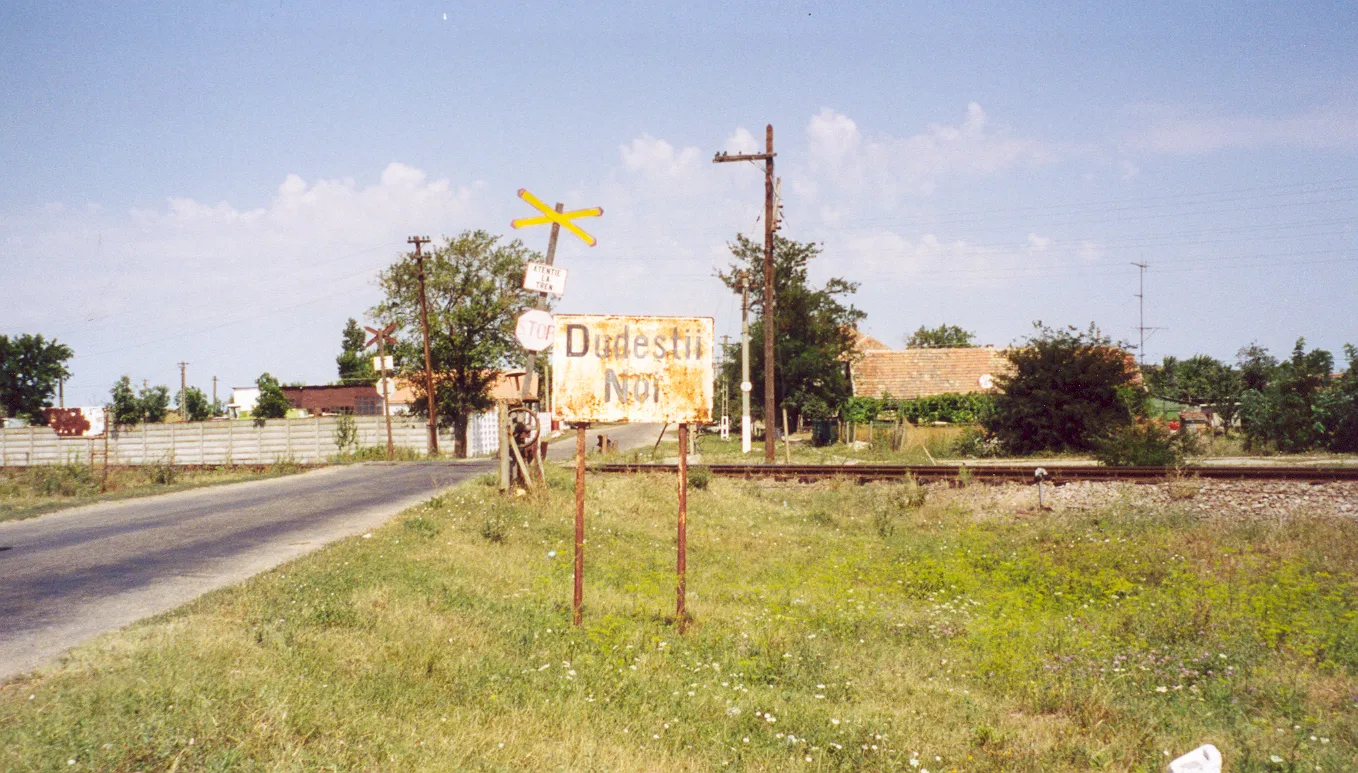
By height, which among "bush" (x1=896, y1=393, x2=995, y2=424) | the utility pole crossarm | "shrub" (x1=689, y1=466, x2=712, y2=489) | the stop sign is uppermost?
the utility pole crossarm

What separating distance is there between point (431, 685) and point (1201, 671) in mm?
5874

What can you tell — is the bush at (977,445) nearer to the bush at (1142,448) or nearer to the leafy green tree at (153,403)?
the bush at (1142,448)

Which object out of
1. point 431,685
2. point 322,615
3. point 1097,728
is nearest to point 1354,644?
point 1097,728

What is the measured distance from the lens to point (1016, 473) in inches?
760

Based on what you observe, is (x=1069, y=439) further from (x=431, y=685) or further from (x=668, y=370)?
(x=431, y=685)

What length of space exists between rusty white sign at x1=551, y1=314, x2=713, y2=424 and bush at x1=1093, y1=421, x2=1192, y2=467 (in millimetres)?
17598

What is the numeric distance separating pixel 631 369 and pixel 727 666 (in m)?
2.73

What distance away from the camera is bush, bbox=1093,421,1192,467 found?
2127 centimetres

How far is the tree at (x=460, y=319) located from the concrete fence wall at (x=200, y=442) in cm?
382

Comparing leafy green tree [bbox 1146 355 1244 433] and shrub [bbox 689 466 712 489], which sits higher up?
leafy green tree [bbox 1146 355 1244 433]

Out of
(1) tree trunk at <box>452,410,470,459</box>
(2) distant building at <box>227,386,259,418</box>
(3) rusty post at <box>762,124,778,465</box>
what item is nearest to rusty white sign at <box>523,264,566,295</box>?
(3) rusty post at <box>762,124,778,465</box>

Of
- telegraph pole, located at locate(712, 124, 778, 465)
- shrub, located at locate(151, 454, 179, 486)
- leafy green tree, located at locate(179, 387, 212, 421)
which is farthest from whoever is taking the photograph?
leafy green tree, located at locate(179, 387, 212, 421)

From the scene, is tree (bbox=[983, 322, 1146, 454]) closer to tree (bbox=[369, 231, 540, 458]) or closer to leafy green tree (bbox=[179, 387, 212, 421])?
tree (bbox=[369, 231, 540, 458])

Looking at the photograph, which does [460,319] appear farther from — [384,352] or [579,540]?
[579,540]
